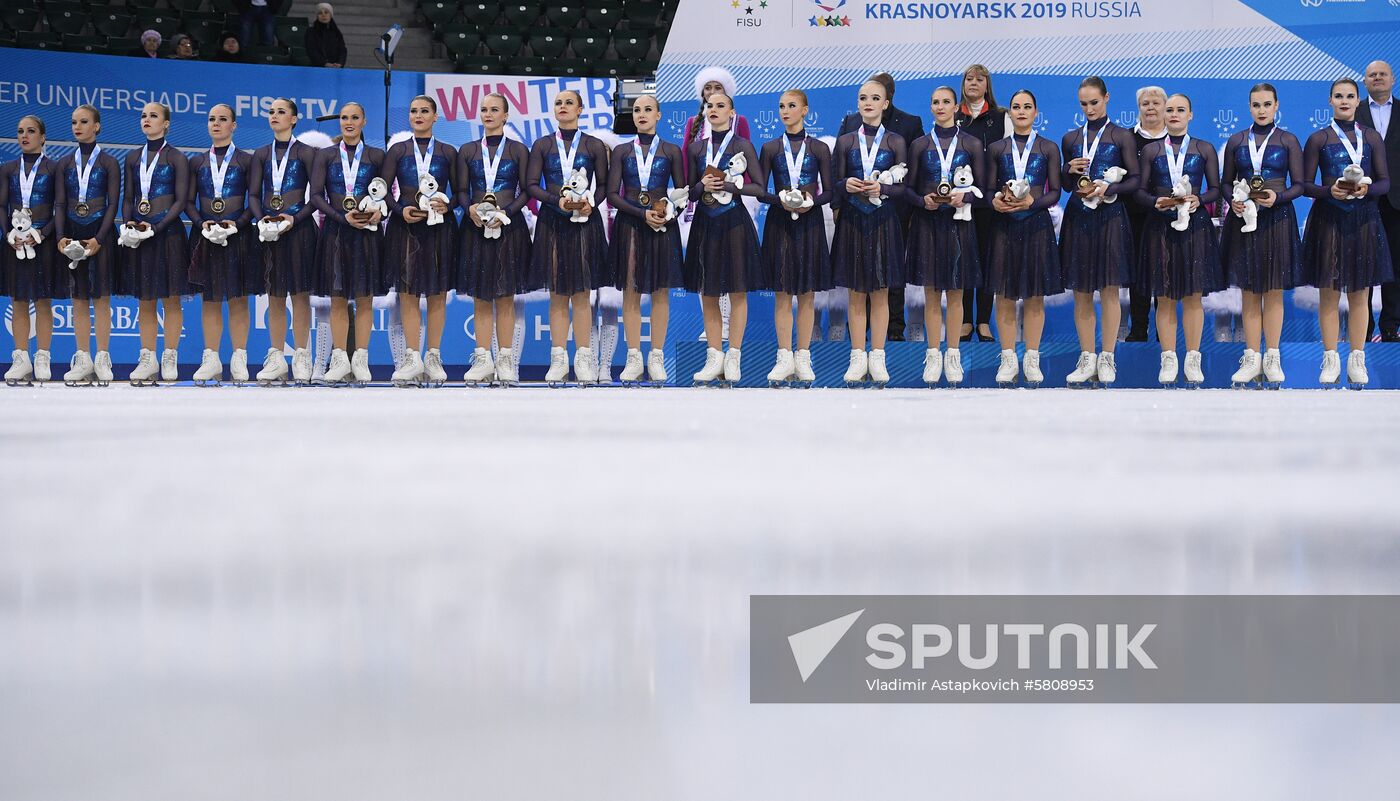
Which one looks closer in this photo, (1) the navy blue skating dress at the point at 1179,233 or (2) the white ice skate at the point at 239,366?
(1) the navy blue skating dress at the point at 1179,233

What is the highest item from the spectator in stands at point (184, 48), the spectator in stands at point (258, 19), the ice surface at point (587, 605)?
the spectator in stands at point (258, 19)

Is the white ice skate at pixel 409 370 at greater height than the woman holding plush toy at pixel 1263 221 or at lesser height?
→ lesser

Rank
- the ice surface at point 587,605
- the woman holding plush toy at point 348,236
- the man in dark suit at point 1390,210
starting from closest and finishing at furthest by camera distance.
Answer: the ice surface at point 587,605 → the woman holding plush toy at point 348,236 → the man in dark suit at point 1390,210

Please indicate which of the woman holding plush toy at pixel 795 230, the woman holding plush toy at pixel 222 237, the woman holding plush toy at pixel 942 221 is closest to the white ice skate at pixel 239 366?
the woman holding plush toy at pixel 222 237

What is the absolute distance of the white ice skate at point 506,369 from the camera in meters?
5.85

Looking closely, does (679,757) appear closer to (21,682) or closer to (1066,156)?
(21,682)

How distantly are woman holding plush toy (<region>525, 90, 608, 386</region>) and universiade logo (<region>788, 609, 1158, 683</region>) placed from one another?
204 inches

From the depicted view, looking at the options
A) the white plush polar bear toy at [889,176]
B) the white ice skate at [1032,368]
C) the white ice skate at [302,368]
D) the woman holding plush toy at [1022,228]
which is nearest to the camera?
the white plush polar bear toy at [889,176]

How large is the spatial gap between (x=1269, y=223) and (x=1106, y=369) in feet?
3.31

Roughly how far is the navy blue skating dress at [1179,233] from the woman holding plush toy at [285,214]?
3.90m

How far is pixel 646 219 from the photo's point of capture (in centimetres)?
574

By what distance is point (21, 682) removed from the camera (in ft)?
1.73

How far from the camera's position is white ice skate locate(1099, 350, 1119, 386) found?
5723mm

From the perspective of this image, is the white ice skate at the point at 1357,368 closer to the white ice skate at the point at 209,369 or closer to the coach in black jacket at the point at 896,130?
the coach in black jacket at the point at 896,130
